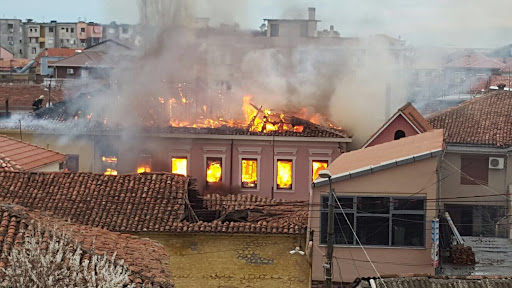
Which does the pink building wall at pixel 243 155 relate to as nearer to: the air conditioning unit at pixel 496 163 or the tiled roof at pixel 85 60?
the air conditioning unit at pixel 496 163

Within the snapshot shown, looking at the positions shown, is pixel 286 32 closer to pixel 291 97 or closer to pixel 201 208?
pixel 291 97

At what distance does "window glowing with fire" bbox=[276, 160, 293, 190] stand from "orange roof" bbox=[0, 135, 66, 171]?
995 centimetres

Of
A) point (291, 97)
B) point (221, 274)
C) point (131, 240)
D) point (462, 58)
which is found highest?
point (462, 58)

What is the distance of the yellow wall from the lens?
20094 mm

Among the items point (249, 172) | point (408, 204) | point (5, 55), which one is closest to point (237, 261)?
point (408, 204)

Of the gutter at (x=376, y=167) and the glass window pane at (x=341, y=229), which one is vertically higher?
the gutter at (x=376, y=167)

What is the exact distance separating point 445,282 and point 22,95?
3964 centimetres

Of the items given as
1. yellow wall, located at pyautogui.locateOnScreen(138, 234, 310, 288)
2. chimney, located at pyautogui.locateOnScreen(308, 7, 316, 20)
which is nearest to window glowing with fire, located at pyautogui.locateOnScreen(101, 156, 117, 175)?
yellow wall, located at pyautogui.locateOnScreen(138, 234, 310, 288)

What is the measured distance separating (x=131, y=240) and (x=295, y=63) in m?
32.7

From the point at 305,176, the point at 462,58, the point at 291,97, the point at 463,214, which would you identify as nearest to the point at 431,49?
the point at 462,58

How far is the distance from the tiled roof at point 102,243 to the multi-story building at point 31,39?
333 ft

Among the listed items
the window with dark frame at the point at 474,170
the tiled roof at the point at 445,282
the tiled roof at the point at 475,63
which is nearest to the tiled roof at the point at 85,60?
the tiled roof at the point at 475,63

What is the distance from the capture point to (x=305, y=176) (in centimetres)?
3519

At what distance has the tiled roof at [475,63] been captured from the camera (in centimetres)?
6838
